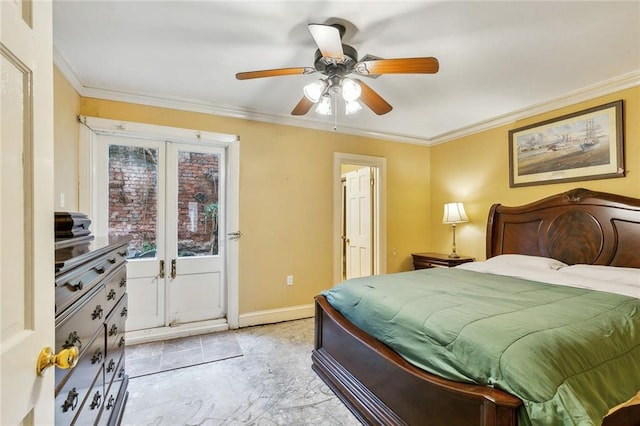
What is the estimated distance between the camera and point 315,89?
194cm

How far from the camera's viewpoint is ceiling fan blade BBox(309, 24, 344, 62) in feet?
4.85

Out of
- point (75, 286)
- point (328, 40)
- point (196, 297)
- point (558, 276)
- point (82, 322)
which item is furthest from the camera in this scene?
point (196, 297)

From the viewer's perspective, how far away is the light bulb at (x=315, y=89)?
1.93 metres

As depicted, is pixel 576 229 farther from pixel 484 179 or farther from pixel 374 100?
pixel 374 100

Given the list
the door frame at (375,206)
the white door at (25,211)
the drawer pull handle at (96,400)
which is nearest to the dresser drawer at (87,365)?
the drawer pull handle at (96,400)

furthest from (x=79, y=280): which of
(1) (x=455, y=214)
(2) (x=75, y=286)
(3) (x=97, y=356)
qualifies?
(1) (x=455, y=214)

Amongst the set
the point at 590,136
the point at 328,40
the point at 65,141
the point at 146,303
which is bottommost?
the point at 146,303

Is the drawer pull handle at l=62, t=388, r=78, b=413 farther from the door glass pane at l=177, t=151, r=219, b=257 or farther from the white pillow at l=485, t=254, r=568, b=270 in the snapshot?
the white pillow at l=485, t=254, r=568, b=270

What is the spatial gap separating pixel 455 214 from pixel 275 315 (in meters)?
2.54

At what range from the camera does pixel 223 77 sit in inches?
99.4

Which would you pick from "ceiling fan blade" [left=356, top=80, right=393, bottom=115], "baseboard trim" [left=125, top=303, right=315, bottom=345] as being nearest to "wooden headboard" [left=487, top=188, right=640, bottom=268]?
"ceiling fan blade" [left=356, top=80, right=393, bottom=115]

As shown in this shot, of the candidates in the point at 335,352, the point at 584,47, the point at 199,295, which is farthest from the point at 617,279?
the point at 199,295

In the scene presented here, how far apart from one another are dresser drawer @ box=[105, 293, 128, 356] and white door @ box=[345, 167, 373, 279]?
2995mm

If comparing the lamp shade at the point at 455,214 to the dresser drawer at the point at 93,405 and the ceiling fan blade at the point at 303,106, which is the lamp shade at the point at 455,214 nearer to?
the ceiling fan blade at the point at 303,106
